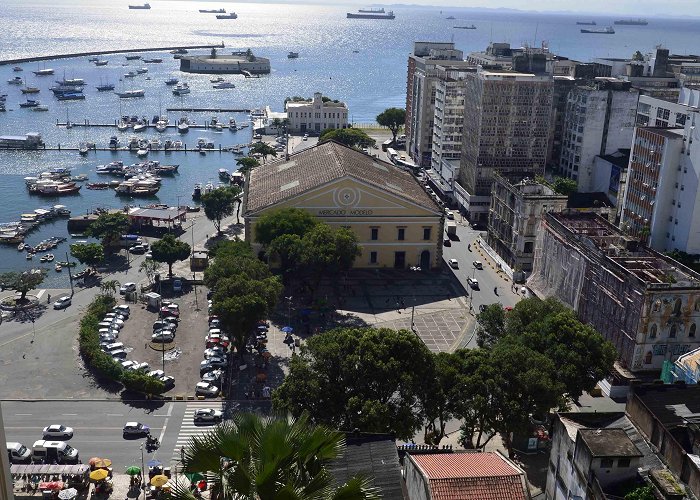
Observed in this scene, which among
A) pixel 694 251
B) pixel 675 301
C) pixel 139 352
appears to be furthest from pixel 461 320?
pixel 139 352

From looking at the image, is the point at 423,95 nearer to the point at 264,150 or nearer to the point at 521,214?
the point at 264,150

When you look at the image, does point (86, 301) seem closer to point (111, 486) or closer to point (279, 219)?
point (279, 219)

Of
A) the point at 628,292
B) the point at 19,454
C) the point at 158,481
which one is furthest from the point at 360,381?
the point at 628,292

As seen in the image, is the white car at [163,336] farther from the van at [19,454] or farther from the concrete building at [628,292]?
the concrete building at [628,292]

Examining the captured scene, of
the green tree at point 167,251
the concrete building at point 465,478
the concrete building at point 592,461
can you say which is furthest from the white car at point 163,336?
the concrete building at point 592,461

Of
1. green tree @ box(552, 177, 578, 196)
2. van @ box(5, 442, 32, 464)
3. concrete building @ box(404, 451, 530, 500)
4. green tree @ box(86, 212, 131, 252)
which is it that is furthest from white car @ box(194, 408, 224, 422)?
green tree @ box(552, 177, 578, 196)

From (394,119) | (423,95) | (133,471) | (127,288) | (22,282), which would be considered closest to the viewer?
(133,471)
